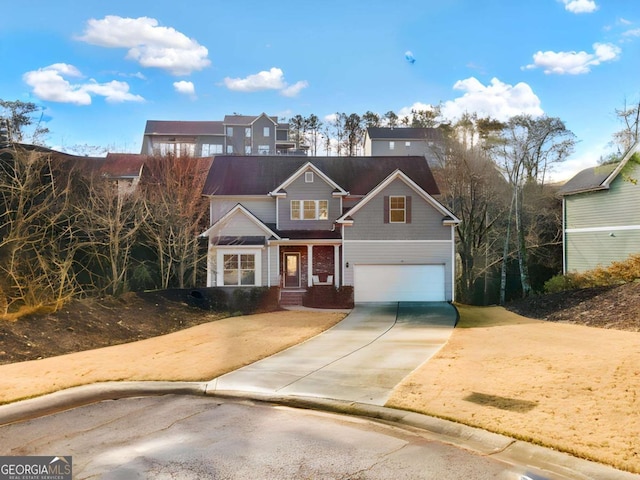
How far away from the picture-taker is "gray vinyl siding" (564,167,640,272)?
24.3 meters

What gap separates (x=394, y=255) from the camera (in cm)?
2353

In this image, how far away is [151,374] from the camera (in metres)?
10.3

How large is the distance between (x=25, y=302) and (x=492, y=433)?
1377 cm

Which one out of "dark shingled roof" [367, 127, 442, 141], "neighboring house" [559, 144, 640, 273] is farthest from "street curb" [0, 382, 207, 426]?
"dark shingled roof" [367, 127, 442, 141]

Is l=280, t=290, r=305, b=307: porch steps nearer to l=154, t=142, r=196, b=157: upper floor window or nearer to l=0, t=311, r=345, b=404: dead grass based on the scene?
l=0, t=311, r=345, b=404: dead grass

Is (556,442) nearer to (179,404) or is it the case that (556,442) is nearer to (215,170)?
(179,404)

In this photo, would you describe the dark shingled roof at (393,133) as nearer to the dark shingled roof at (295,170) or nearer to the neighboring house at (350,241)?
the dark shingled roof at (295,170)

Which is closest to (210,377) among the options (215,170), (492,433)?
(492,433)

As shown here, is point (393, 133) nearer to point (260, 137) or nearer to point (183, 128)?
point (260, 137)

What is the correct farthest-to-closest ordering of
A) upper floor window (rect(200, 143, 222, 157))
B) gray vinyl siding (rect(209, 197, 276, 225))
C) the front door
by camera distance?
upper floor window (rect(200, 143, 222, 157)) < the front door < gray vinyl siding (rect(209, 197, 276, 225))

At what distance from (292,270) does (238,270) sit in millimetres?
4032

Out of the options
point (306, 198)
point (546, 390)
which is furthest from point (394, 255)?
point (546, 390)

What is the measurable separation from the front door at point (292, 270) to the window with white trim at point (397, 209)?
5.90 meters

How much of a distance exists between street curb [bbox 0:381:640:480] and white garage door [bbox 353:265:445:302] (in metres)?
14.6
